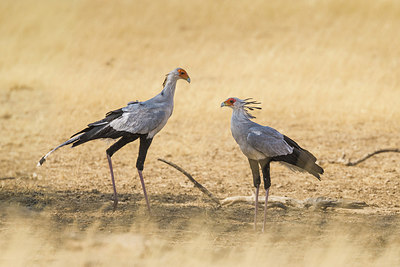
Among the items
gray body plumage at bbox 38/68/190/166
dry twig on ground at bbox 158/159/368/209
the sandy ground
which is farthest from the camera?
dry twig on ground at bbox 158/159/368/209

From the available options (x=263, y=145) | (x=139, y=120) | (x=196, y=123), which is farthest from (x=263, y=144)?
(x=196, y=123)

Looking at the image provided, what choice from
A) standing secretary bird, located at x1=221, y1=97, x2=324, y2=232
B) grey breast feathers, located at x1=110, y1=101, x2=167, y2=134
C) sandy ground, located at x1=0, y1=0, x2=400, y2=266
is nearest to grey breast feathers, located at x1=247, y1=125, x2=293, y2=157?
standing secretary bird, located at x1=221, y1=97, x2=324, y2=232

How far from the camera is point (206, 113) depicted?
50.3 feet

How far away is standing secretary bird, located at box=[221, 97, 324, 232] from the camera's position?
703 centimetres

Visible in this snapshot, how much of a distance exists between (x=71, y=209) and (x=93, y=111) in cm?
753

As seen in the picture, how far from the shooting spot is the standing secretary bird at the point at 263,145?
7031 millimetres

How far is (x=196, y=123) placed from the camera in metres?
14.6

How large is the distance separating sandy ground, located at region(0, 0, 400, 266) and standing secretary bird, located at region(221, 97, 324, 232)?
2.61ft

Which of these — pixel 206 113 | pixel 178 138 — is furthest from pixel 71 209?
pixel 206 113

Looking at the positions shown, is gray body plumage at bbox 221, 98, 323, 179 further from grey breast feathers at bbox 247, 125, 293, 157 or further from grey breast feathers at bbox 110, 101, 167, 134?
grey breast feathers at bbox 110, 101, 167, 134

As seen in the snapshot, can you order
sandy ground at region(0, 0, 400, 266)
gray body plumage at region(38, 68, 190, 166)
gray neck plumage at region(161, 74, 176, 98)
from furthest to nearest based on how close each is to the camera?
gray neck plumage at region(161, 74, 176, 98)
gray body plumage at region(38, 68, 190, 166)
sandy ground at region(0, 0, 400, 266)

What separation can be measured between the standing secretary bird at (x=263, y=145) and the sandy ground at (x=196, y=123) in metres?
0.80

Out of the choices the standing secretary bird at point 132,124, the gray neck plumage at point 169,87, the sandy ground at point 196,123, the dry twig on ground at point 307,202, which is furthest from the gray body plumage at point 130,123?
the dry twig on ground at point 307,202

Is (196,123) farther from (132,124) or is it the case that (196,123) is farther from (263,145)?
(263,145)
